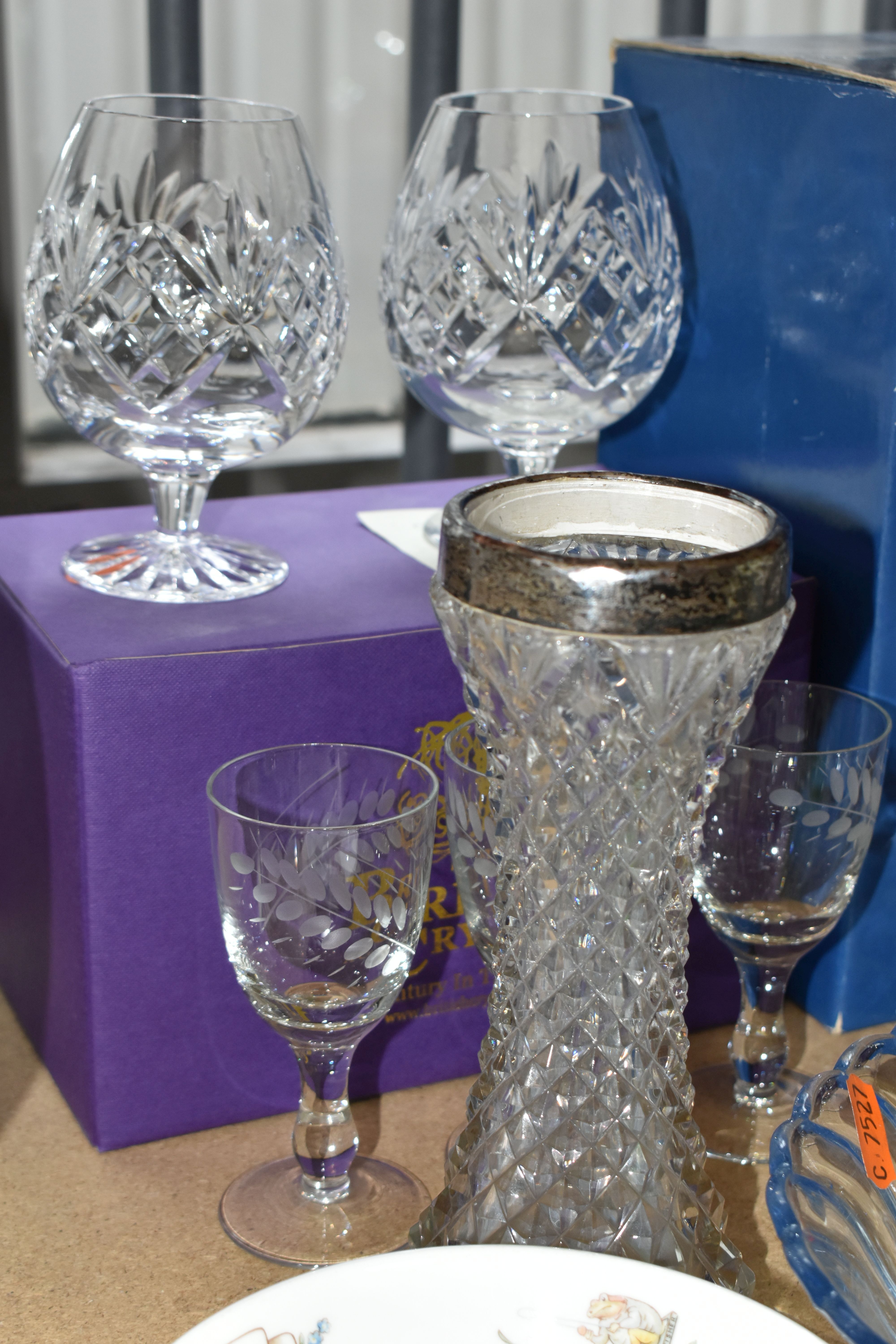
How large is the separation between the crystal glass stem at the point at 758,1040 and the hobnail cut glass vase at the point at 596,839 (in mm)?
147

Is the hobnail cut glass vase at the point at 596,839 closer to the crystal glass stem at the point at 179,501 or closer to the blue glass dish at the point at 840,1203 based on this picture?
the blue glass dish at the point at 840,1203

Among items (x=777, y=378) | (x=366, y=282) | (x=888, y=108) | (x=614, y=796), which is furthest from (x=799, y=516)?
(x=366, y=282)

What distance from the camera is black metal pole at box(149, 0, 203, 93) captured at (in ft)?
3.13

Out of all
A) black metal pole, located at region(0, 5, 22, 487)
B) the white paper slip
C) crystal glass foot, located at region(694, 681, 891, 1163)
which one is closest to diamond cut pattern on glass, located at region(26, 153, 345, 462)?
the white paper slip

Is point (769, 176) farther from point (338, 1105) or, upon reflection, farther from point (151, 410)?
point (338, 1105)

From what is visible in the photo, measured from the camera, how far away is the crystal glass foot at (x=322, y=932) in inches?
19.4

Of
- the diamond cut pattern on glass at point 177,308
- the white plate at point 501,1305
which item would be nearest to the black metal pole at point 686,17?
the diamond cut pattern on glass at point 177,308

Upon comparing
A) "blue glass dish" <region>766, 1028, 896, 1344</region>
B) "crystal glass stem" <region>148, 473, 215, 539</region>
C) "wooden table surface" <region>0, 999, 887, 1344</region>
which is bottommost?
"wooden table surface" <region>0, 999, 887, 1344</region>

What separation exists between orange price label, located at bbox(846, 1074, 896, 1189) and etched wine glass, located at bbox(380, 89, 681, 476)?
316 mm

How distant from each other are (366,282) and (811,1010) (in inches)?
55.3

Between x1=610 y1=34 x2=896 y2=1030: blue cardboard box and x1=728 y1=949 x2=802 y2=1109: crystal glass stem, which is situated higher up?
x1=610 y1=34 x2=896 y2=1030: blue cardboard box

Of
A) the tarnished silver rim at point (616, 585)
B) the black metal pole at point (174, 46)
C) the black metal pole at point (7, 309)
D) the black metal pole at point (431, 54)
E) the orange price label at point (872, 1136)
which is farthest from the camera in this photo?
the black metal pole at point (7, 309)

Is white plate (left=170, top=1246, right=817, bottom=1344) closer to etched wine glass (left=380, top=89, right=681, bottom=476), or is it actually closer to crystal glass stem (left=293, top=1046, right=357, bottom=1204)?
crystal glass stem (left=293, top=1046, right=357, bottom=1204)

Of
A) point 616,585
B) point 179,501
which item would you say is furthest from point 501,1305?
point 179,501
